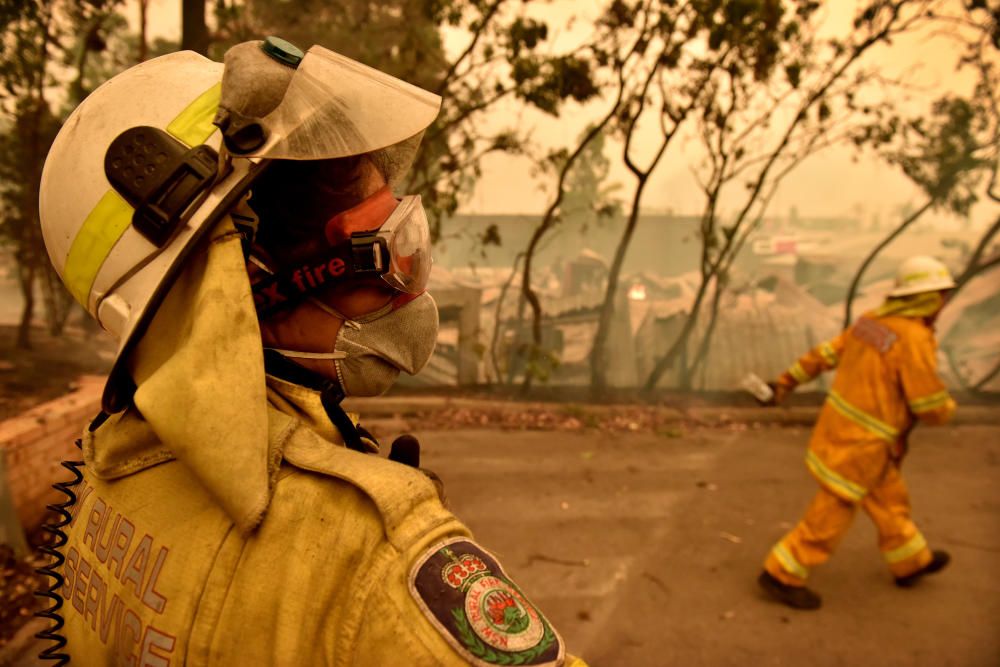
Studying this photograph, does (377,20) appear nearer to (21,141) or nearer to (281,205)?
(21,141)

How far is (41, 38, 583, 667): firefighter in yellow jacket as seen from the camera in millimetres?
832

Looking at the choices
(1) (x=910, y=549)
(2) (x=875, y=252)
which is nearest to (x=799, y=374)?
(1) (x=910, y=549)

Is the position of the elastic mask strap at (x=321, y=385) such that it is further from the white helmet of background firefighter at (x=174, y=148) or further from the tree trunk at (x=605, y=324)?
the tree trunk at (x=605, y=324)

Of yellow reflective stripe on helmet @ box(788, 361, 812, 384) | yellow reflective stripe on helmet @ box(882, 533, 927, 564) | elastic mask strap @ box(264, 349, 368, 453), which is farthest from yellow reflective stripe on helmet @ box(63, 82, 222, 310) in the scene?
yellow reflective stripe on helmet @ box(882, 533, 927, 564)

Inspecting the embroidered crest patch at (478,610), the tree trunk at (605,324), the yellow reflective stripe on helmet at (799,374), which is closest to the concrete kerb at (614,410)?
the tree trunk at (605,324)

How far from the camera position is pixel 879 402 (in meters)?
3.70

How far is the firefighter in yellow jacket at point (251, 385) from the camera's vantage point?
83cm

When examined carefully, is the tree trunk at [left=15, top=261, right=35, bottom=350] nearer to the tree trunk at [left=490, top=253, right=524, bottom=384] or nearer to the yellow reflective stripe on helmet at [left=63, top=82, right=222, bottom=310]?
the tree trunk at [left=490, top=253, right=524, bottom=384]

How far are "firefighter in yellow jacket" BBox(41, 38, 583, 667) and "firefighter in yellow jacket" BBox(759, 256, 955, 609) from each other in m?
3.42

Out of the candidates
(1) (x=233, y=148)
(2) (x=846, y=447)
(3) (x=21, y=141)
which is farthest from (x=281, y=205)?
(3) (x=21, y=141)

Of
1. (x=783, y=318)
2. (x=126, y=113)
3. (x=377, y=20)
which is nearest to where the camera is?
(x=126, y=113)

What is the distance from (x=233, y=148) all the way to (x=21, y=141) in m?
7.03

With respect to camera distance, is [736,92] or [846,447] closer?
[846,447]

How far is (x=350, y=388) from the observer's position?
1177mm
